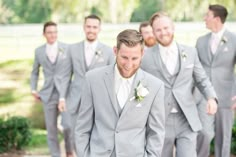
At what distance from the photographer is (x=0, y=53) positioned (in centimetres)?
1436

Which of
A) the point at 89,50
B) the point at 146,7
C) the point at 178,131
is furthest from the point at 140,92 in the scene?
the point at 146,7

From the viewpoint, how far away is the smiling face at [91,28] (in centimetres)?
744

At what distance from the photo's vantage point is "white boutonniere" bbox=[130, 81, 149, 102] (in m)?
4.19

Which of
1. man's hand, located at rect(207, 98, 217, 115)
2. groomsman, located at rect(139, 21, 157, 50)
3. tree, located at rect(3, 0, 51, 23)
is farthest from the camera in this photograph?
tree, located at rect(3, 0, 51, 23)

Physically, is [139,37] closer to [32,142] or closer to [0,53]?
[32,142]

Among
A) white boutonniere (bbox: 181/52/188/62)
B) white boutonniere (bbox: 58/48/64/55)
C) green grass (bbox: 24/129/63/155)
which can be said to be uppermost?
white boutonniere (bbox: 181/52/188/62)

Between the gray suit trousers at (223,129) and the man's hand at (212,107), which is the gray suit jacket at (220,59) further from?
the man's hand at (212,107)

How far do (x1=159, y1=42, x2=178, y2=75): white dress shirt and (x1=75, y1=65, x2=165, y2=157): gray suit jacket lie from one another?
52.6 inches

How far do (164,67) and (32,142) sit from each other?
17.4 feet

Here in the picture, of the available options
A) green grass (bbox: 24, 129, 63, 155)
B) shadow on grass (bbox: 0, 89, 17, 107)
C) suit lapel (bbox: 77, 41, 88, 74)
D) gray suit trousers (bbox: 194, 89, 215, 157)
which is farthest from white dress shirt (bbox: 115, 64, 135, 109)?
shadow on grass (bbox: 0, 89, 17, 107)

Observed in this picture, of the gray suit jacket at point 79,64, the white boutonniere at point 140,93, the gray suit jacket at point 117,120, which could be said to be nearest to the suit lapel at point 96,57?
the gray suit jacket at point 79,64

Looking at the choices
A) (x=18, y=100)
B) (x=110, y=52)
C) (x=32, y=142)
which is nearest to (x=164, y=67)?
(x=110, y=52)

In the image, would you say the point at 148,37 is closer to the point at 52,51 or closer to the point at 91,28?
the point at 91,28

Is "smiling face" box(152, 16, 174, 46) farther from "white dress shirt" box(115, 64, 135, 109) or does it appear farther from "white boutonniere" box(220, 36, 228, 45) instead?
"white boutonniere" box(220, 36, 228, 45)
